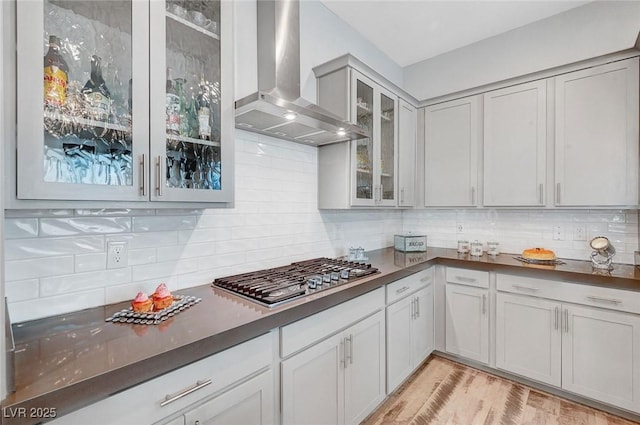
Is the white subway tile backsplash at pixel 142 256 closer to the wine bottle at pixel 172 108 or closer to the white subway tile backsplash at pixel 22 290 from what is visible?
the white subway tile backsplash at pixel 22 290

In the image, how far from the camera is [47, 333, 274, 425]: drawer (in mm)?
826

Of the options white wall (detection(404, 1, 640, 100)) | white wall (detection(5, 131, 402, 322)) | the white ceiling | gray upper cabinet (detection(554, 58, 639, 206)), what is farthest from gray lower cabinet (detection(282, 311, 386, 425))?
white wall (detection(404, 1, 640, 100))

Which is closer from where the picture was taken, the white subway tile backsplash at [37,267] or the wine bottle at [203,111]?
the white subway tile backsplash at [37,267]

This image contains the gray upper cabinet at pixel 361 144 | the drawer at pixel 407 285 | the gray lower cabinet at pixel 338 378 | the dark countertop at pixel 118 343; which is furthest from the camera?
the gray upper cabinet at pixel 361 144

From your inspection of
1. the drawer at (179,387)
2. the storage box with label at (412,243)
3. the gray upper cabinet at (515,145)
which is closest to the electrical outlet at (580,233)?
the gray upper cabinet at (515,145)

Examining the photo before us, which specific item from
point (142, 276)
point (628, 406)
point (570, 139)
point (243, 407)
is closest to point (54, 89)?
point (142, 276)

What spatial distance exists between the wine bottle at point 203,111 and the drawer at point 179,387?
0.93 meters

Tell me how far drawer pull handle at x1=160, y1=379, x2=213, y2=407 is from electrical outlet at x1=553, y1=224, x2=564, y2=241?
289 centimetres

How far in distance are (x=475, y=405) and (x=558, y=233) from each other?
5.21 feet

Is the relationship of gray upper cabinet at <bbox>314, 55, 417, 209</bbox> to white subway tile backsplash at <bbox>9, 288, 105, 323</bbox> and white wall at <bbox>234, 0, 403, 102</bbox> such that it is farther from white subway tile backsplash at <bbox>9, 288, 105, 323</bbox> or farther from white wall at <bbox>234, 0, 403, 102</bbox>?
white subway tile backsplash at <bbox>9, 288, 105, 323</bbox>

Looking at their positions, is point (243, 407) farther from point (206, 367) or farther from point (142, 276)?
point (142, 276)

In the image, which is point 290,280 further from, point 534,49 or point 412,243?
point 534,49

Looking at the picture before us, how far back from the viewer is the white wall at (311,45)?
71.7 inches

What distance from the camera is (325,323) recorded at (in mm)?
1525
